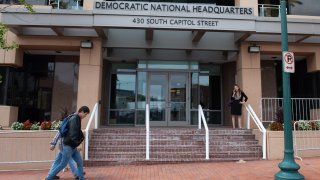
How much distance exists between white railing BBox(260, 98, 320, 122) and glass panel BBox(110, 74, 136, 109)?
19.9 ft

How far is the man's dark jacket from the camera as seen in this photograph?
280 inches

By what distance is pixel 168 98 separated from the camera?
51.2 feet

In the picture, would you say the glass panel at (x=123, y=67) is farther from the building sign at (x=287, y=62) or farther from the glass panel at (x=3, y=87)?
the building sign at (x=287, y=62)

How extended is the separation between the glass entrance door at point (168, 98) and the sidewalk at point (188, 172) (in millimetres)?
5604

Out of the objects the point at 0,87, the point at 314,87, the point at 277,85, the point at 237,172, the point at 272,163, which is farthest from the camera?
the point at 277,85

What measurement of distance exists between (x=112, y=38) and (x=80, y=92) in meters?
2.62

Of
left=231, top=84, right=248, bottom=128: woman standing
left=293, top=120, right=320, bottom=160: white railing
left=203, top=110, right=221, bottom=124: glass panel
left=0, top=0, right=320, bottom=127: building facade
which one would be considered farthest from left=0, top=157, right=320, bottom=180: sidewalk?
left=203, top=110, right=221, bottom=124: glass panel

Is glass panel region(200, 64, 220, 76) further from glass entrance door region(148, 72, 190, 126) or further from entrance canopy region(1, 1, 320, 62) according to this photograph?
entrance canopy region(1, 1, 320, 62)

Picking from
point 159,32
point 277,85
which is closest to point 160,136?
point 159,32

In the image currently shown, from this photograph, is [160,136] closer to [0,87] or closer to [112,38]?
[112,38]

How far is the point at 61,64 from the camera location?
52.3 ft

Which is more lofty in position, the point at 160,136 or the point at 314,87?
the point at 314,87

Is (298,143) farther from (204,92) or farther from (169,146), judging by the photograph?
(204,92)

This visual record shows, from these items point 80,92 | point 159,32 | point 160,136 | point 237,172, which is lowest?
point 237,172
